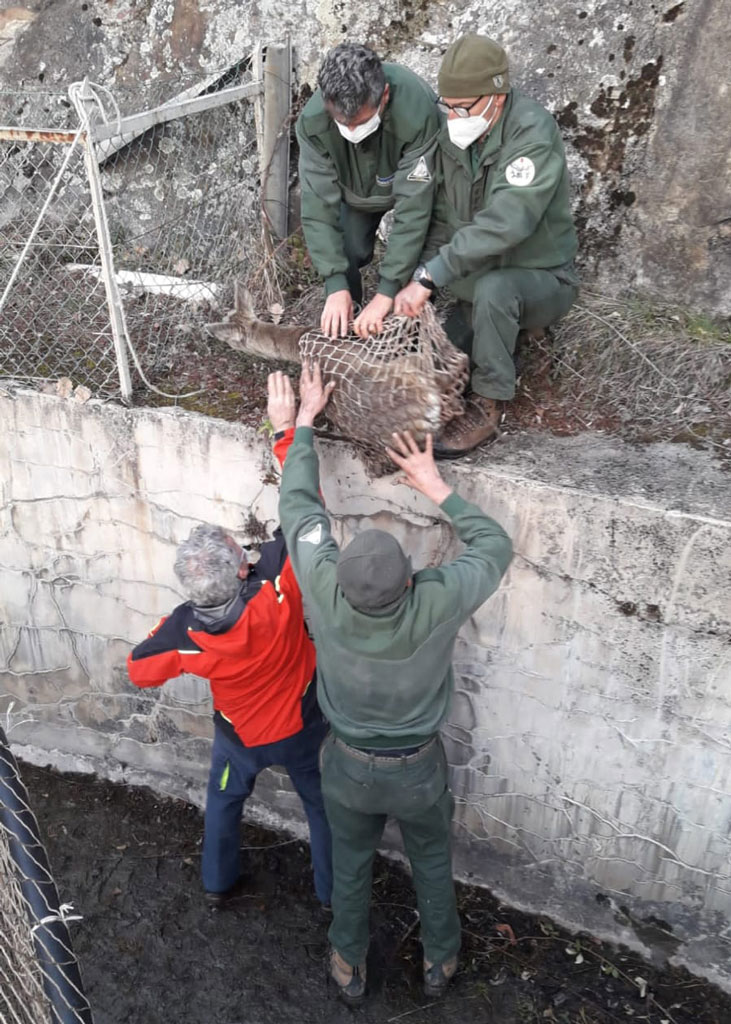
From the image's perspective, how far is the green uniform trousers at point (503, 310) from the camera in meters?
3.14

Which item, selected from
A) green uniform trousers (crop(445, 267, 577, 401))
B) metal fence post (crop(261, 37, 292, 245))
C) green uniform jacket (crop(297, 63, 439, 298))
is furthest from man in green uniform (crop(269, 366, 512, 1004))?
metal fence post (crop(261, 37, 292, 245))

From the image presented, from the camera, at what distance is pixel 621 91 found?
3693mm

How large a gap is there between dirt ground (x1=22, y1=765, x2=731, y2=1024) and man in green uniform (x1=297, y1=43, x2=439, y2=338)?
8.40 ft

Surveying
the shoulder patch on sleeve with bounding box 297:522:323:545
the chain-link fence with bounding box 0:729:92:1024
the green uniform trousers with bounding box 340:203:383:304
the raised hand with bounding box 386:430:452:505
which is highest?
the green uniform trousers with bounding box 340:203:383:304

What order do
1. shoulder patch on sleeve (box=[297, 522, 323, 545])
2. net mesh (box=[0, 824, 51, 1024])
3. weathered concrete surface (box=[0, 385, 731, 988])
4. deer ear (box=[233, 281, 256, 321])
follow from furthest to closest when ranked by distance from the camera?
deer ear (box=[233, 281, 256, 321]), weathered concrete surface (box=[0, 385, 731, 988]), shoulder patch on sleeve (box=[297, 522, 323, 545]), net mesh (box=[0, 824, 51, 1024])

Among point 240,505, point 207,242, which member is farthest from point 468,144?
point 207,242

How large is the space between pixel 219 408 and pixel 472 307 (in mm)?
1182

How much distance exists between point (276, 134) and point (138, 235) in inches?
45.3

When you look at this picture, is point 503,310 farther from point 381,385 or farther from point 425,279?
point 381,385

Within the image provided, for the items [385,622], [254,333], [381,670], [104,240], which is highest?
[104,240]

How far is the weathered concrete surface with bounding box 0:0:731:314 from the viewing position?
357 cm

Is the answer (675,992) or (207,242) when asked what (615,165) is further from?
(675,992)

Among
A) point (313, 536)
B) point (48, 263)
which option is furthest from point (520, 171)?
point (48, 263)

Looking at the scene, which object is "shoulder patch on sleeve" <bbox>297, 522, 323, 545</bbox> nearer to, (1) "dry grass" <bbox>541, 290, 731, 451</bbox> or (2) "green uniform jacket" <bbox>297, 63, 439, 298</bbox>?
(2) "green uniform jacket" <bbox>297, 63, 439, 298</bbox>
